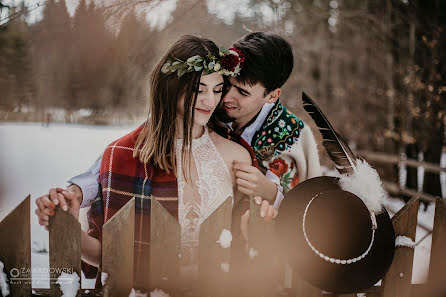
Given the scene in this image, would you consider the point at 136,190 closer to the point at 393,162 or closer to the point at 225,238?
the point at 225,238

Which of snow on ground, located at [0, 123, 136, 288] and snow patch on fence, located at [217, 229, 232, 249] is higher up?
snow on ground, located at [0, 123, 136, 288]

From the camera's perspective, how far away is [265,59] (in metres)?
1.40

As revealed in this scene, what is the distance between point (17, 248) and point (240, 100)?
1.00 meters

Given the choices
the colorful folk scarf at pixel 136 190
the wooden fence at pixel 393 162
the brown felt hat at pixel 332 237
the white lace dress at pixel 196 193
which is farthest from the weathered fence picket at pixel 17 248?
the wooden fence at pixel 393 162

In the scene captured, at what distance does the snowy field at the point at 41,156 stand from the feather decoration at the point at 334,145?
0.76m

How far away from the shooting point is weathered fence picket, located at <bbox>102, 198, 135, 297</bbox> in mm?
1184

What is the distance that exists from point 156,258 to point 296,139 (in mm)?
870

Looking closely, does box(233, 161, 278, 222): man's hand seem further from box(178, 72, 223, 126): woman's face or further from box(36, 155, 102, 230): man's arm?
box(36, 155, 102, 230): man's arm

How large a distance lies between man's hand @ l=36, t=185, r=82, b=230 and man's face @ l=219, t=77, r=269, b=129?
0.65 metres

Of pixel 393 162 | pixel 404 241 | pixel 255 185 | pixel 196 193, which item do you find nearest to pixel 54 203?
pixel 196 193

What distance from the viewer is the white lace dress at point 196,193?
1.30 meters

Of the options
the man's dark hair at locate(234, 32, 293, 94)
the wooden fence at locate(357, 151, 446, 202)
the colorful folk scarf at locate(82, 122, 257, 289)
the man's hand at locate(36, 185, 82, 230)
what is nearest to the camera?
the man's hand at locate(36, 185, 82, 230)

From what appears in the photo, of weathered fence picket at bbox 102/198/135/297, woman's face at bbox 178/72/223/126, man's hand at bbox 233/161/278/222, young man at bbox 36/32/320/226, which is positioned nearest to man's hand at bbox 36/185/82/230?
young man at bbox 36/32/320/226

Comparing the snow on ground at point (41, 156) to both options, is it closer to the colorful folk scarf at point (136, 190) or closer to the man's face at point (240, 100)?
the colorful folk scarf at point (136, 190)
